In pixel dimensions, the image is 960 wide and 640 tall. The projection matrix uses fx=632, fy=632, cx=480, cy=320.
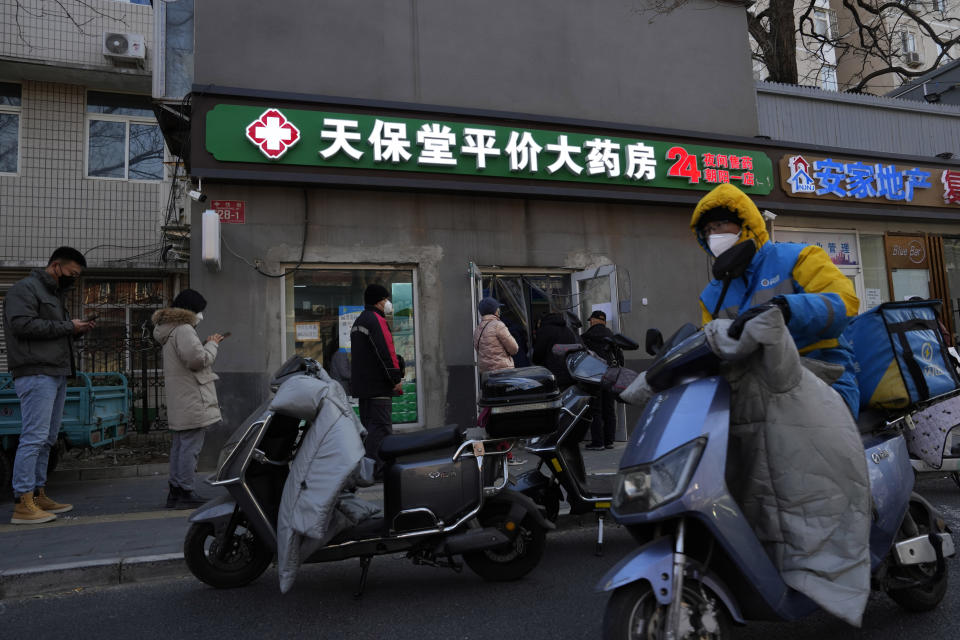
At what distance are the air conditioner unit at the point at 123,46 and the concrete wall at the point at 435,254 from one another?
557 centimetres

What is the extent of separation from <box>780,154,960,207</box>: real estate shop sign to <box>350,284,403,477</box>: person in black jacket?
7.41m

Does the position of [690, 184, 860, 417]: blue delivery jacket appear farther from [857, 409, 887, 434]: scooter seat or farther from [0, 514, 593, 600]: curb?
[0, 514, 593, 600]: curb

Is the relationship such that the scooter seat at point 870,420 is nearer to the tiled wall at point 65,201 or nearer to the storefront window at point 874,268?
the storefront window at point 874,268

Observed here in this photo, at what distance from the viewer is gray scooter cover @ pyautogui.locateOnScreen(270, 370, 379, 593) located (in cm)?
316

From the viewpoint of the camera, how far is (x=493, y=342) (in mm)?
7246

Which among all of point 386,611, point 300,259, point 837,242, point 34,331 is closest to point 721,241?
point 386,611

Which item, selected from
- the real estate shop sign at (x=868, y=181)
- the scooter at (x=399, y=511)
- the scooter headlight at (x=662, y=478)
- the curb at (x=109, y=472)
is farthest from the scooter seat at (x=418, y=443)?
the real estate shop sign at (x=868, y=181)

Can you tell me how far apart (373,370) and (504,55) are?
5.49 meters

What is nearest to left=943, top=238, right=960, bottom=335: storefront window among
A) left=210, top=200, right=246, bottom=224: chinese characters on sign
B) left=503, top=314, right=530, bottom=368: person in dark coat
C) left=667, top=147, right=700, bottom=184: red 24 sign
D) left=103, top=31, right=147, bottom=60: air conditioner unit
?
left=667, top=147, right=700, bottom=184: red 24 sign

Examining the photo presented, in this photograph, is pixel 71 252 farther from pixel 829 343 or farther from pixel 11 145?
pixel 11 145

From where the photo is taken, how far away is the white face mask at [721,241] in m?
3.01

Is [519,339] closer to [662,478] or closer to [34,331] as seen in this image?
[34,331]

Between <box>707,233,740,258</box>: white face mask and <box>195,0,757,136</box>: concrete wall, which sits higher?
<box>195,0,757,136</box>: concrete wall

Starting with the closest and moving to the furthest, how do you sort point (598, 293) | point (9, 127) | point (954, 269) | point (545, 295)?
1. point (598, 293)
2. point (545, 295)
3. point (9, 127)
4. point (954, 269)
